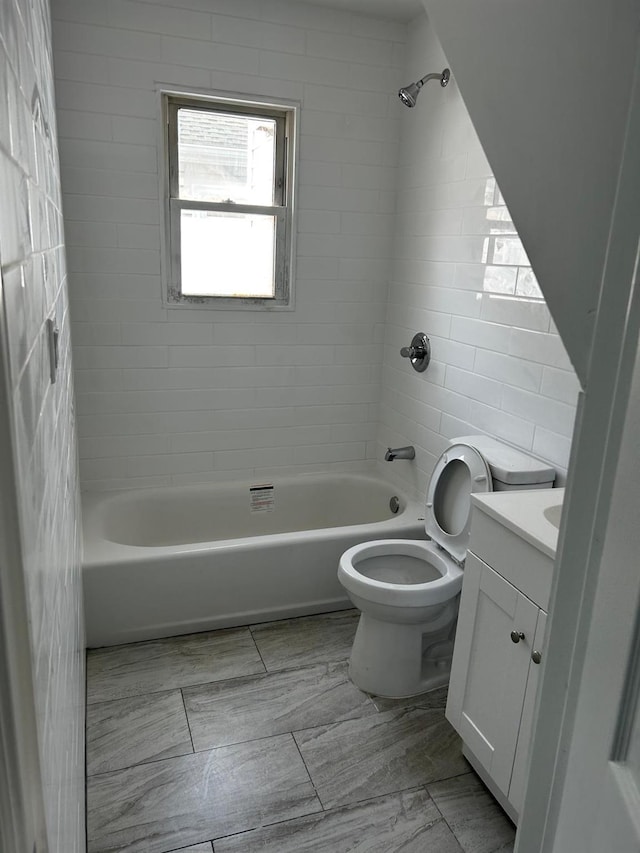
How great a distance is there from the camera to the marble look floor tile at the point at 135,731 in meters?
2.01

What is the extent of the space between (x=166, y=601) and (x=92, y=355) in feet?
3.85

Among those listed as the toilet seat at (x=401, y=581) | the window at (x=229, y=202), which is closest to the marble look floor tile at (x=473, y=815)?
the toilet seat at (x=401, y=581)

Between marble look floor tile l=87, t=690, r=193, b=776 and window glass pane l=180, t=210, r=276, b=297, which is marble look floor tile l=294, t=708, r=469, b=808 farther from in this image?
window glass pane l=180, t=210, r=276, b=297

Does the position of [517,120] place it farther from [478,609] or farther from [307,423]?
[307,423]

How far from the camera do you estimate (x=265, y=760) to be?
202cm

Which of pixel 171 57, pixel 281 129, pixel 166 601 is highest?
pixel 171 57

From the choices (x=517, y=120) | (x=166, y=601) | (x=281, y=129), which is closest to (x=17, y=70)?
(x=517, y=120)

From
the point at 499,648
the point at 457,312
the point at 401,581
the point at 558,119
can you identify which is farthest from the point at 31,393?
→ the point at 457,312

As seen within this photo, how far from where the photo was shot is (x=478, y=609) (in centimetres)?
189

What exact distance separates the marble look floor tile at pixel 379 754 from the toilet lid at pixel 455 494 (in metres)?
0.59

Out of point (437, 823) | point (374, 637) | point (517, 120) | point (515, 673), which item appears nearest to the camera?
point (517, 120)

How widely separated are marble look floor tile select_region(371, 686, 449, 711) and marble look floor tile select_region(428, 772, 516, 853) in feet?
1.07

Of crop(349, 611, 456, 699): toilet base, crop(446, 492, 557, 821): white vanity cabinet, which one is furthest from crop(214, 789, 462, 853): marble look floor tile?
crop(349, 611, 456, 699): toilet base

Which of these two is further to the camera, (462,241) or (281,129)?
(281,129)
